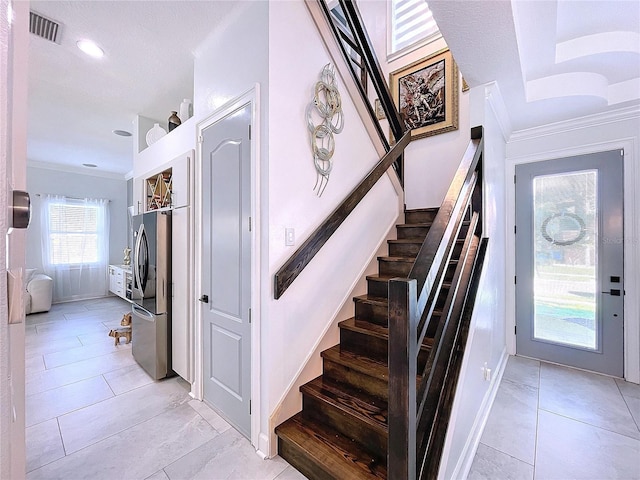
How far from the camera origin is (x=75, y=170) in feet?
20.8

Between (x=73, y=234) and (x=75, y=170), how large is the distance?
1466 mm

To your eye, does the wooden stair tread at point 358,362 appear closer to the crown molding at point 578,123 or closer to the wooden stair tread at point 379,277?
the wooden stair tread at point 379,277

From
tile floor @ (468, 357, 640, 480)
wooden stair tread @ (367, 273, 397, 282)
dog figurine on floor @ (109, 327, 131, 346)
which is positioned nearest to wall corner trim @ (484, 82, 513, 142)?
wooden stair tread @ (367, 273, 397, 282)

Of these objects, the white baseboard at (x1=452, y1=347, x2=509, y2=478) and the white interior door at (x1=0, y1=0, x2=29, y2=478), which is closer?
the white interior door at (x1=0, y1=0, x2=29, y2=478)

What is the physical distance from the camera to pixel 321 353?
204 centimetres

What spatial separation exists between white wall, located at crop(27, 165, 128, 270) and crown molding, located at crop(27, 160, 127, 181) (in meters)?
0.04

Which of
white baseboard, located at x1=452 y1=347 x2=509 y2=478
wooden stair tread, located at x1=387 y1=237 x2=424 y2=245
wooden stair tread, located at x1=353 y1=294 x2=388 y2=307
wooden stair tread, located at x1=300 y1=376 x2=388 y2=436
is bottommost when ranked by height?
white baseboard, located at x1=452 y1=347 x2=509 y2=478

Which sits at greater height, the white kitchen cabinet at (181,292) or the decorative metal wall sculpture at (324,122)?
the decorative metal wall sculpture at (324,122)

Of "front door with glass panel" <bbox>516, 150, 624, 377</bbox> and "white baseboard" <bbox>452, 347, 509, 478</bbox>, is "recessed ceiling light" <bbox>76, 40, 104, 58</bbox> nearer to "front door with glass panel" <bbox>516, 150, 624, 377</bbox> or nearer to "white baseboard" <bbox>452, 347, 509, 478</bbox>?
"white baseboard" <bbox>452, 347, 509, 478</bbox>

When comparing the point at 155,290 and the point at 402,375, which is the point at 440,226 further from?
the point at 155,290

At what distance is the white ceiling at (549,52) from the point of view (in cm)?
161

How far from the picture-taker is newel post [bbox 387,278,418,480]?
37.7 inches

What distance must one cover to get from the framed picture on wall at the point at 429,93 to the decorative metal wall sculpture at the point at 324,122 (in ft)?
4.58

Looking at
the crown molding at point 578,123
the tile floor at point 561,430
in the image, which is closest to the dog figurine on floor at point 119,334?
the tile floor at point 561,430
